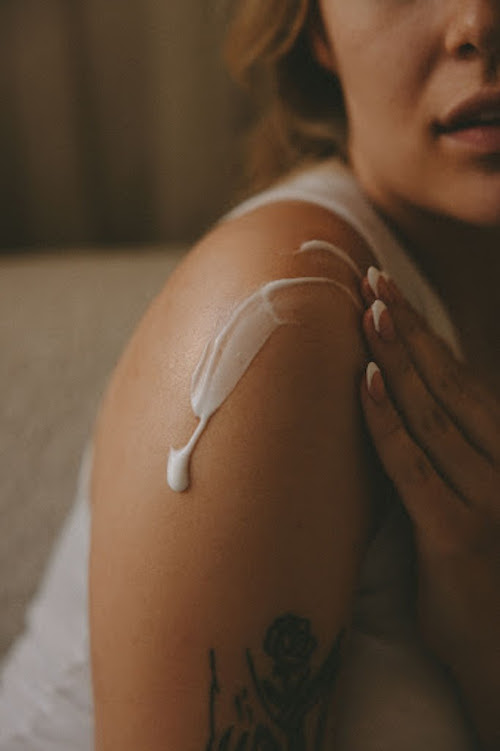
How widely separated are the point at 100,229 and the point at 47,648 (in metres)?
1.27

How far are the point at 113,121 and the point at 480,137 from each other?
1.26 m

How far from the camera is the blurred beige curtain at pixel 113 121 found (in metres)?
1.71

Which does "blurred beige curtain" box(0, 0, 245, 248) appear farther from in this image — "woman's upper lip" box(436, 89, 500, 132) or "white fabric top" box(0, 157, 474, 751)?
"woman's upper lip" box(436, 89, 500, 132)

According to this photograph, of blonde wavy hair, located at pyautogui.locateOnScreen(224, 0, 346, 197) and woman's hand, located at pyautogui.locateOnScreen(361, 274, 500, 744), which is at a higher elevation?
blonde wavy hair, located at pyautogui.locateOnScreen(224, 0, 346, 197)

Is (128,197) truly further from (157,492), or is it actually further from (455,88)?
(157,492)

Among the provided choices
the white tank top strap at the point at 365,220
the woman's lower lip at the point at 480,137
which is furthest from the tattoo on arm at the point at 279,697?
the woman's lower lip at the point at 480,137

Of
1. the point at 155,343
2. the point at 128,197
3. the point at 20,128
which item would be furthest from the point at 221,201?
the point at 155,343

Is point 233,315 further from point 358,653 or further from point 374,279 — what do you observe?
point 358,653

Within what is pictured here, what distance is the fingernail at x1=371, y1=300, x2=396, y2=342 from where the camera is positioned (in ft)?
2.01

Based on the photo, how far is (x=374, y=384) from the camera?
1.94 feet

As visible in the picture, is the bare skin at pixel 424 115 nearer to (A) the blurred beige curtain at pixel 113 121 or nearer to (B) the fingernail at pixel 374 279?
(B) the fingernail at pixel 374 279

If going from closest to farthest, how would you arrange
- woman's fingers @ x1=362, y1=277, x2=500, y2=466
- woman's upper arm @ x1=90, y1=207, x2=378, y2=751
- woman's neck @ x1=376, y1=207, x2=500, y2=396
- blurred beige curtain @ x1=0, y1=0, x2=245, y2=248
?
1. woman's upper arm @ x1=90, y1=207, x2=378, y2=751
2. woman's fingers @ x1=362, y1=277, x2=500, y2=466
3. woman's neck @ x1=376, y1=207, x2=500, y2=396
4. blurred beige curtain @ x1=0, y1=0, x2=245, y2=248

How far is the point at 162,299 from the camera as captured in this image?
2.21 feet

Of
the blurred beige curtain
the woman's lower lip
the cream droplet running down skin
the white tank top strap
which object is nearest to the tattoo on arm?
the cream droplet running down skin
